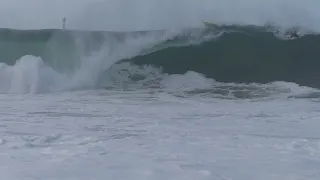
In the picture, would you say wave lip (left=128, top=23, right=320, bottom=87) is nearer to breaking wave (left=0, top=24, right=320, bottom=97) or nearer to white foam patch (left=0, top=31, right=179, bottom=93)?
breaking wave (left=0, top=24, right=320, bottom=97)

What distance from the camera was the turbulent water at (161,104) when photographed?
3.74 metres

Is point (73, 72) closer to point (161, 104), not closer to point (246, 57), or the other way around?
point (246, 57)

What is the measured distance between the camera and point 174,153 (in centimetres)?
415

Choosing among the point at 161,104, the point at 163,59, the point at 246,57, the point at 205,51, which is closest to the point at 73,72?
the point at 163,59

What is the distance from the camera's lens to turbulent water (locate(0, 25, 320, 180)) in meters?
3.74

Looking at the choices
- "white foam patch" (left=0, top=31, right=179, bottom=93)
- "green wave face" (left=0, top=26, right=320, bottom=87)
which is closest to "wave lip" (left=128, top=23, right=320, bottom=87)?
"green wave face" (left=0, top=26, right=320, bottom=87)

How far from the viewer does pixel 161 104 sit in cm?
832

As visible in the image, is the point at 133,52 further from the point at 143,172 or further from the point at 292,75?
the point at 143,172

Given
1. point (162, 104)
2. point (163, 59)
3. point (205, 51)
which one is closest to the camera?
point (162, 104)

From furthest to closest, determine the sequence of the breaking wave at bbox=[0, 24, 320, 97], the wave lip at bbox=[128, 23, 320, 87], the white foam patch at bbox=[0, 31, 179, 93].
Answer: the wave lip at bbox=[128, 23, 320, 87], the breaking wave at bbox=[0, 24, 320, 97], the white foam patch at bbox=[0, 31, 179, 93]

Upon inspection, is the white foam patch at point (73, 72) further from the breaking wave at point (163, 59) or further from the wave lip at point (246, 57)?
the wave lip at point (246, 57)

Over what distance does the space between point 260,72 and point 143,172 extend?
10.0 meters

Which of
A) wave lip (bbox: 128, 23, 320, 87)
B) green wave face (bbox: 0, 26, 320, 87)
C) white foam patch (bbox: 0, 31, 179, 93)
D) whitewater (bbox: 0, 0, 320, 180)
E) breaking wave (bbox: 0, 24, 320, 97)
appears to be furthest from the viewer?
green wave face (bbox: 0, 26, 320, 87)

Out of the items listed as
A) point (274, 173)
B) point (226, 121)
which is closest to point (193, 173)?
point (274, 173)
